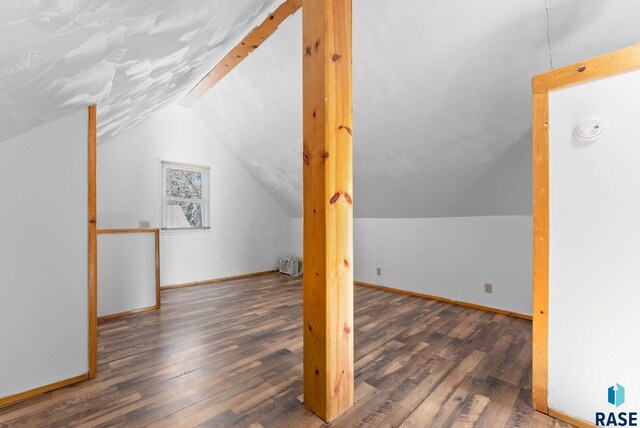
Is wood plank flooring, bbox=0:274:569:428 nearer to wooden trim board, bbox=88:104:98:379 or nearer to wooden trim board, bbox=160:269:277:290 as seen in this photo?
wooden trim board, bbox=88:104:98:379

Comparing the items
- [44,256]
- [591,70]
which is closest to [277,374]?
[44,256]

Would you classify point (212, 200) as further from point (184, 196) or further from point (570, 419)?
point (570, 419)

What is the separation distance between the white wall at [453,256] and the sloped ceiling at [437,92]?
18cm

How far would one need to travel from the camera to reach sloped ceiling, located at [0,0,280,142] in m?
0.74

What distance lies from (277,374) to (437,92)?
8.05 feet

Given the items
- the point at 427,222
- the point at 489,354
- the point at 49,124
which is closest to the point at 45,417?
the point at 49,124

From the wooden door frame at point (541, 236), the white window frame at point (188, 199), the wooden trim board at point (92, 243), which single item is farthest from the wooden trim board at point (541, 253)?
the white window frame at point (188, 199)

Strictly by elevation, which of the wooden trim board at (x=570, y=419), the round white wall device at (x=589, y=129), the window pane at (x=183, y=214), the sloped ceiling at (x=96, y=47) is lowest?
the wooden trim board at (x=570, y=419)

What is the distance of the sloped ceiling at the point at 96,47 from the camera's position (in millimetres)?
742

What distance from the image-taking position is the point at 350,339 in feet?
5.07

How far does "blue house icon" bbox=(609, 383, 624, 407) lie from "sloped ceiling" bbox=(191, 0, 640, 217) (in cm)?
179

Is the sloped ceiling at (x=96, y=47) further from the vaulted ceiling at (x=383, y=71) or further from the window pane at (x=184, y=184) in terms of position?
the window pane at (x=184, y=184)

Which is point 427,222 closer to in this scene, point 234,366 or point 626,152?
point 626,152

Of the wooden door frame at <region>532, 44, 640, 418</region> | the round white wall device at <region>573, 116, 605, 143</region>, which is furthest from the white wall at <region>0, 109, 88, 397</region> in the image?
the round white wall device at <region>573, 116, 605, 143</region>
